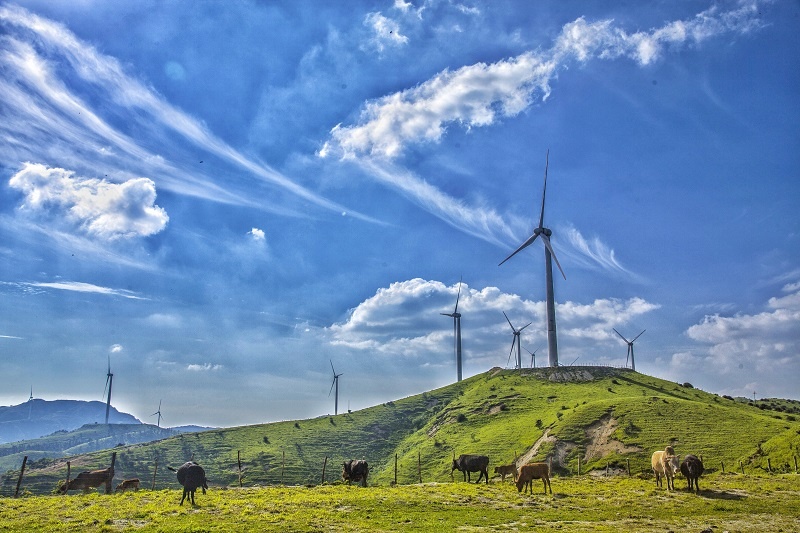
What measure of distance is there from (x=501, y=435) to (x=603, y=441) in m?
20.5

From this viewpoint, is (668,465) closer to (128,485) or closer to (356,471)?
(356,471)

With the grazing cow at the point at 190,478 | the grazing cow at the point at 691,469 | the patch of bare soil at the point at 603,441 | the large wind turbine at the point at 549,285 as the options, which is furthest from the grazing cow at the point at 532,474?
the large wind turbine at the point at 549,285

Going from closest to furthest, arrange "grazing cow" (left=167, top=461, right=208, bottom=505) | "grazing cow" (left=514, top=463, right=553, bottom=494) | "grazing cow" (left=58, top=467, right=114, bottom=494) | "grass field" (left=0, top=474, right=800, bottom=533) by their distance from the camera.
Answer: "grass field" (left=0, top=474, right=800, bottom=533) < "grazing cow" (left=167, top=461, right=208, bottom=505) < "grazing cow" (left=514, top=463, right=553, bottom=494) < "grazing cow" (left=58, top=467, right=114, bottom=494)

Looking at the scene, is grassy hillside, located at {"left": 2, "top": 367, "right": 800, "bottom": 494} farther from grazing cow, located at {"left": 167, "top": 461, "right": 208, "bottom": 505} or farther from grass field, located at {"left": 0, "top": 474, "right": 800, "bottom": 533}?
grazing cow, located at {"left": 167, "top": 461, "right": 208, "bottom": 505}

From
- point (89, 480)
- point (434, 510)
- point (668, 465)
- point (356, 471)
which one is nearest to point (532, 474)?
point (668, 465)

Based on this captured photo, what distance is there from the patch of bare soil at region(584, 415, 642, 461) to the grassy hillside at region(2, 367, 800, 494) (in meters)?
0.21

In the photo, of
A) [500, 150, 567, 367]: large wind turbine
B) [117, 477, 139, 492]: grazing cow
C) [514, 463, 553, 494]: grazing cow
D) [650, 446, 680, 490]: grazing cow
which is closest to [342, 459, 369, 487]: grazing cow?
[514, 463, 553, 494]: grazing cow

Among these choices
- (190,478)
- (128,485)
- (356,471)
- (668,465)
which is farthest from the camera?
(128,485)

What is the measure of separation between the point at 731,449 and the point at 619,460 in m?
14.0

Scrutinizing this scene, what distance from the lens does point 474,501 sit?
36500mm

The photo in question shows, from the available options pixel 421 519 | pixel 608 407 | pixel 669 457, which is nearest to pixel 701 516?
pixel 669 457

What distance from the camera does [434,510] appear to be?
109 ft

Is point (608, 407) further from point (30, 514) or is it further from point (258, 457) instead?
point (30, 514)

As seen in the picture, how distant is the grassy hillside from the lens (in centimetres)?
7888
